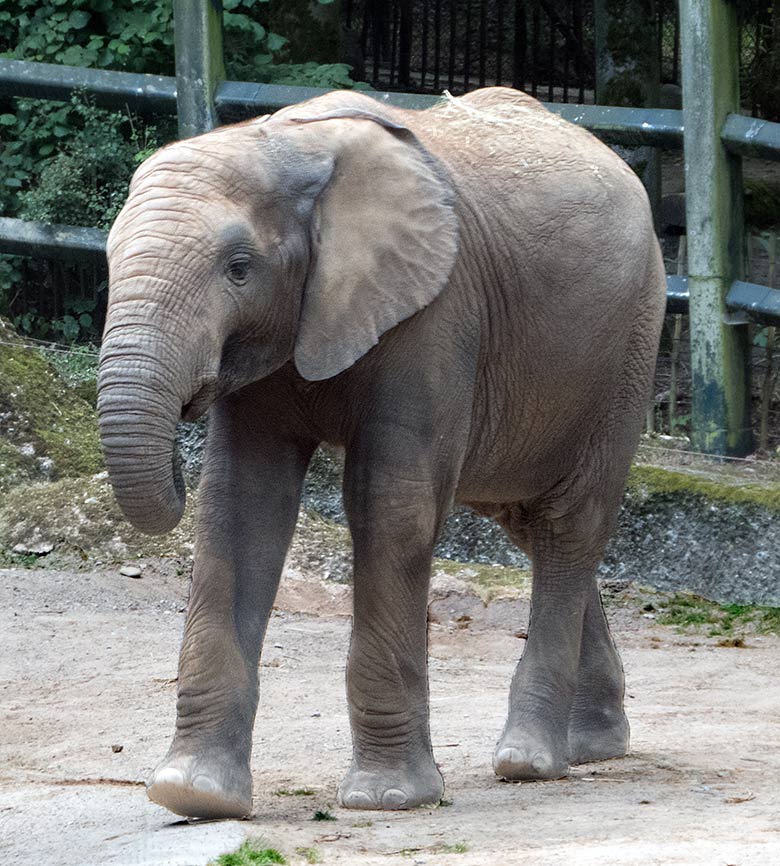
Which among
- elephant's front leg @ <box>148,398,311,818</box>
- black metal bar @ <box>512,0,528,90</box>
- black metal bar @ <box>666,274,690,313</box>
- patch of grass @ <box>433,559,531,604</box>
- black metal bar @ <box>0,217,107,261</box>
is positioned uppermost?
black metal bar @ <box>512,0,528,90</box>

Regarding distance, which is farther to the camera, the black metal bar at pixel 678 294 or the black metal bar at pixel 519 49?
the black metal bar at pixel 519 49

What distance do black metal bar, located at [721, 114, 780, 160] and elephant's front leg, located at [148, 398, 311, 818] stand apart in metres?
4.63

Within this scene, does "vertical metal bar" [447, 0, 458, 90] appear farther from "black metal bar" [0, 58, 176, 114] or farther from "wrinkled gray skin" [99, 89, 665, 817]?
"wrinkled gray skin" [99, 89, 665, 817]

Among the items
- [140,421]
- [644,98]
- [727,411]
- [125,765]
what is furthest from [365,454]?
[644,98]

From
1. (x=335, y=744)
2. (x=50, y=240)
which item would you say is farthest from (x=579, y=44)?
(x=335, y=744)

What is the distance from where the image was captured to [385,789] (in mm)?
5520

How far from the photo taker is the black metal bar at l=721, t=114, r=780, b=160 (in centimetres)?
947

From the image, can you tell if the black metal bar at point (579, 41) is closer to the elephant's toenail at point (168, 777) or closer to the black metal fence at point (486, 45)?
the black metal fence at point (486, 45)

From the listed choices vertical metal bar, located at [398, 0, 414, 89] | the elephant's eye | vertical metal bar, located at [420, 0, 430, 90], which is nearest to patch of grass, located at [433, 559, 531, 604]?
the elephant's eye

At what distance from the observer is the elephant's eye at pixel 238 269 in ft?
16.1

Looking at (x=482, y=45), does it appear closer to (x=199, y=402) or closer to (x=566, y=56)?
(x=566, y=56)

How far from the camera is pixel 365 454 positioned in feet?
17.8

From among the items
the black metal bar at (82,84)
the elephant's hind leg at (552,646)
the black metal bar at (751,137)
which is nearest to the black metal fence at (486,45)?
the black metal bar at (82,84)

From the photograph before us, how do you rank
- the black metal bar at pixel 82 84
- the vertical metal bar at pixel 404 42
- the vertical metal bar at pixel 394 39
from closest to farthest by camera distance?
the black metal bar at pixel 82 84 → the vertical metal bar at pixel 394 39 → the vertical metal bar at pixel 404 42
